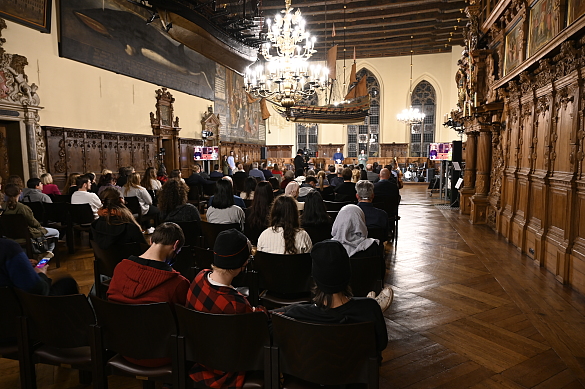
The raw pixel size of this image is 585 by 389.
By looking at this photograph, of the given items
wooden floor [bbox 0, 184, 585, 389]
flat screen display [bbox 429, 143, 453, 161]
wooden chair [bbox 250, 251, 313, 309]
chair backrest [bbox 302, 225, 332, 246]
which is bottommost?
wooden floor [bbox 0, 184, 585, 389]

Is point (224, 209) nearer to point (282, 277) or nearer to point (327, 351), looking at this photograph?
point (282, 277)

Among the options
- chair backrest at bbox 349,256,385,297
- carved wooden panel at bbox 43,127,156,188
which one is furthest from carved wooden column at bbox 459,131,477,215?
carved wooden panel at bbox 43,127,156,188

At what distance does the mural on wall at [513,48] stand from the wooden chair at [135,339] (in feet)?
21.3

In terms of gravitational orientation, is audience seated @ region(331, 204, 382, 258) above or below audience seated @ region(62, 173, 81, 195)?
below

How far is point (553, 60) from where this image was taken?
15.2ft

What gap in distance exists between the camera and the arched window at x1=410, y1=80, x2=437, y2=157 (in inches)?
857

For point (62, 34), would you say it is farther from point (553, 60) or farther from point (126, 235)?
point (553, 60)

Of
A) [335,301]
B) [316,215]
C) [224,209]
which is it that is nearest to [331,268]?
[335,301]

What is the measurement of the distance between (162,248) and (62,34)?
918 centimetres

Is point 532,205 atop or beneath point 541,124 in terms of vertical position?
beneath

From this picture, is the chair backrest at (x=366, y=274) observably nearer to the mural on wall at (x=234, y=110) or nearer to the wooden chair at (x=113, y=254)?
the wooden chair at (x=113, y=254)

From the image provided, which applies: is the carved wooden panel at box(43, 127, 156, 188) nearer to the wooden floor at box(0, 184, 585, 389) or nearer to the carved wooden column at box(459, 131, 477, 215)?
the wooden floor at box(0, 184, 585, 389)

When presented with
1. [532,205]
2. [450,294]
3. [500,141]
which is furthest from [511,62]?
[450,294]

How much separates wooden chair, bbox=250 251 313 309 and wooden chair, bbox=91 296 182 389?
1.01 meters
